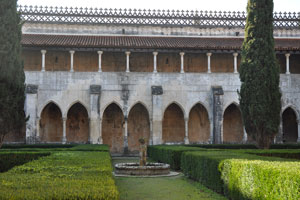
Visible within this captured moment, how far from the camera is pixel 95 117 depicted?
28.0 meters

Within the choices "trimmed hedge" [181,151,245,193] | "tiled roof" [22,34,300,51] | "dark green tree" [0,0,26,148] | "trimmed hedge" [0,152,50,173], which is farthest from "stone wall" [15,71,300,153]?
"trimmed hedge" [181,151,245,193]

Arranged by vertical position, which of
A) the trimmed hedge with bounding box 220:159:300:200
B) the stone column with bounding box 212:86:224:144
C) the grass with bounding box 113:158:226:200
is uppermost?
the stone column with bounding box 212:86:224:144

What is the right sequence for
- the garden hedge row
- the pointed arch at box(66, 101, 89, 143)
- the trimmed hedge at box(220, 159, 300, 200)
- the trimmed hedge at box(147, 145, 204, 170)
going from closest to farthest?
1. the trimmed hedge at box(220, 159, 300, 200)
2. the garden hedge row
3. the trimmed hedge at box(147, 145, 204, 170)
4. the pointed arch at box(66, 101, 89, 143)

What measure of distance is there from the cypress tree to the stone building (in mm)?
6202

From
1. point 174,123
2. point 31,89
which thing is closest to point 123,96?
point 174,123

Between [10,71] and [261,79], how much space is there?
1325 centimetres

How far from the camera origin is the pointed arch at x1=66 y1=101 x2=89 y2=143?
103ft

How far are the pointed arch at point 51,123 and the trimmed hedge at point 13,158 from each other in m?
15.0

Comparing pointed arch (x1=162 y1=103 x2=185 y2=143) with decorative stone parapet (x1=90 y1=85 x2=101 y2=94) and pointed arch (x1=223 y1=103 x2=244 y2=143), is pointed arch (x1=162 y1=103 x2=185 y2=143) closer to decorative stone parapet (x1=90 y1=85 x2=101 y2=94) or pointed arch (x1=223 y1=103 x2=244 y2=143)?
pointed arch (x1=223 y1=103 x2=244 y2=143)

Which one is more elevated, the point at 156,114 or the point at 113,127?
the point at 156,114

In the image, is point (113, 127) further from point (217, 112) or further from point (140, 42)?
point (217, 112)

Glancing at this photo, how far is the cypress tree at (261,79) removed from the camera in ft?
72.8

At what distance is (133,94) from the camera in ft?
96.5

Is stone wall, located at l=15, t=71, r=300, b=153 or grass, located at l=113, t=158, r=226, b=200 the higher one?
stone wall, located at l=15, t=71, r=300, b=153
